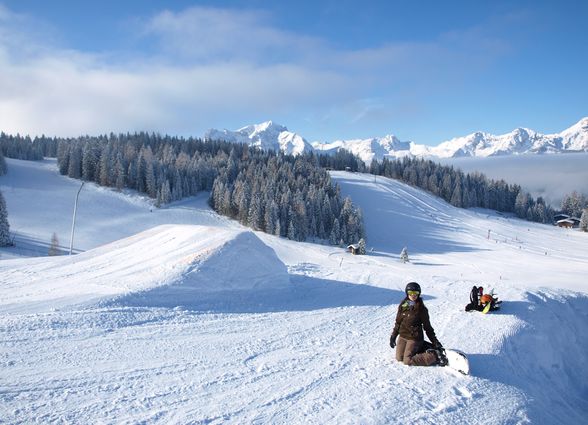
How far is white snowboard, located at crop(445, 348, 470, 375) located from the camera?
23.6 ft

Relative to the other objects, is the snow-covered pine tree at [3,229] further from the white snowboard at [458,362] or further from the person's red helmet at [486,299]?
the white snowboard at [458,362]

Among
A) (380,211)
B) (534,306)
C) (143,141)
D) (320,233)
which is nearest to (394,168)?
(380,211)

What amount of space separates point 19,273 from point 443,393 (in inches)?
579

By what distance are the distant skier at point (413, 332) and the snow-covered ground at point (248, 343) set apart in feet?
1.12

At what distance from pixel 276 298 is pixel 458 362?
6.68 meters

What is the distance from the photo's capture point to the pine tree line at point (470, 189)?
374ft

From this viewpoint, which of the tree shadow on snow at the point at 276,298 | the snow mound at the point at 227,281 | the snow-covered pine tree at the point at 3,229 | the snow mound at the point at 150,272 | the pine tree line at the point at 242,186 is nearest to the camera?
the snow mound at the point at 150,272

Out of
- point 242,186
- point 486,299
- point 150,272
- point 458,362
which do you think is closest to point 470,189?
point 242,186

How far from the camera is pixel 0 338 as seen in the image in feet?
23.7

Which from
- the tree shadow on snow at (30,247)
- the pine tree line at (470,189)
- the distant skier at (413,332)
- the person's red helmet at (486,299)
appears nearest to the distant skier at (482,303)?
the person's red helmet at (486,299)

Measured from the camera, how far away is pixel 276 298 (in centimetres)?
1277

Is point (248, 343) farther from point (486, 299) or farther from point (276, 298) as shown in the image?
point (486, 299)

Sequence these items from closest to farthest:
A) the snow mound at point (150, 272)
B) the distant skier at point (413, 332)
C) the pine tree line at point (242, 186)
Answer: the distant skier at point (413, 332)
the snow mound at point (150, 272)
the pine tree line at point (242, 186)

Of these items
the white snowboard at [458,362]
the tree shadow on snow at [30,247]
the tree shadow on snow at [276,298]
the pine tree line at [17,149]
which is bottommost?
the tree shadow on snow at [30,247]
